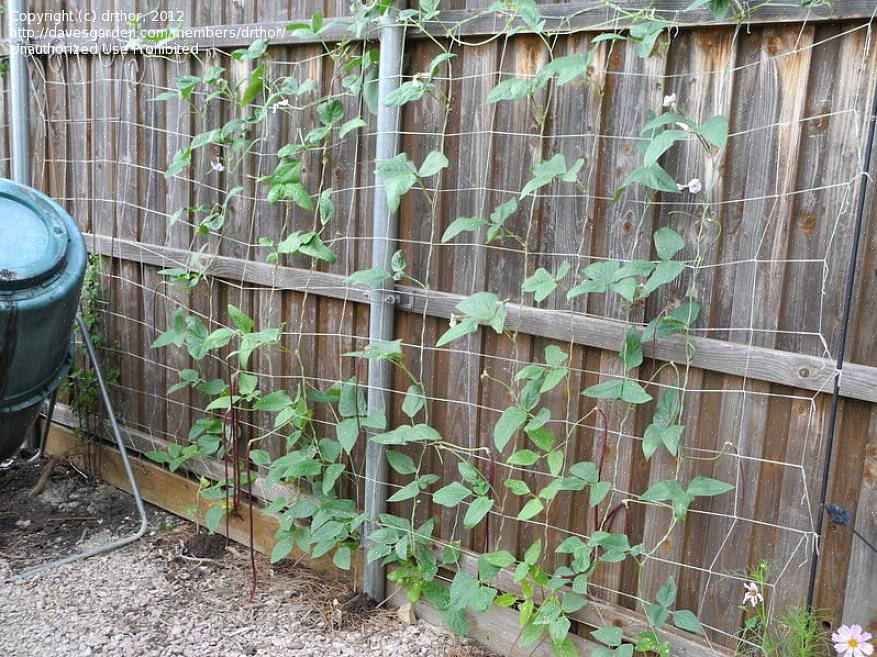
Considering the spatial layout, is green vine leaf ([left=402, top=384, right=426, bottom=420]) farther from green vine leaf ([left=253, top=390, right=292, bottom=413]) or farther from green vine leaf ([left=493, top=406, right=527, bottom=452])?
green vine leaf ([left=253, top=390, right=292, bottom=413])

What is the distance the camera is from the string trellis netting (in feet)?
6.76

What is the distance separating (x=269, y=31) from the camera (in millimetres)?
3053

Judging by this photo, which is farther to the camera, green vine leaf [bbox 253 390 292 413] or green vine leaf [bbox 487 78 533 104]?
green vine leaf [bbox 253 390 292 413]

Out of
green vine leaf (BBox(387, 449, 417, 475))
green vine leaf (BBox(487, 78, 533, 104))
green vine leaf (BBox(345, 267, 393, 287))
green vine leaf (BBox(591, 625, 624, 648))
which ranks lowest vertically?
green vine leaf (BBox(591, 625, 624, 648))

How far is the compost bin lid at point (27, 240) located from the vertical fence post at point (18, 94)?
1022 millimetres

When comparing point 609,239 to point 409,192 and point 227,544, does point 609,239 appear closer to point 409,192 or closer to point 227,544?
point 409,192

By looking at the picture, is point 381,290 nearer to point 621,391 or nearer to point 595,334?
point 595,334

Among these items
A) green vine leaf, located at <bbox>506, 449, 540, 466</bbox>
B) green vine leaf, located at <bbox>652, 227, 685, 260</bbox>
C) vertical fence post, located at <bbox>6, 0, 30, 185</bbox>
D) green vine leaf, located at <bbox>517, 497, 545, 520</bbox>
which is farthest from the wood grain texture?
vertical fence post, located at <bbox>6, 0, 30, 185</bbox>

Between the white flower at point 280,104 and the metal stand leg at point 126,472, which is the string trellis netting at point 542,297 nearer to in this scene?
the white flower at point 280,104

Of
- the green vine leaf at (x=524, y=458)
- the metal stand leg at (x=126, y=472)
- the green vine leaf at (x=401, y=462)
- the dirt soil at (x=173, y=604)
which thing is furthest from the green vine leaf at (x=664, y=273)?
the metal stand leg at (x=126, y=472)

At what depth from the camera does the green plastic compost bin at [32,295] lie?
288 cm

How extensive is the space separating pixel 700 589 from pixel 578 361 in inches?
26.3

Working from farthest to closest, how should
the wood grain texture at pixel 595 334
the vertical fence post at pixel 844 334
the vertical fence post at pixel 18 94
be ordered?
the vertical fence post at pixel 18 94
the wood grain texture at pixel 595 334
the vertical fence post at pixel 844 334

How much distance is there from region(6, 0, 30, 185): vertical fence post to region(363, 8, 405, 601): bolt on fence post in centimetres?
208
